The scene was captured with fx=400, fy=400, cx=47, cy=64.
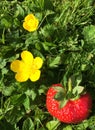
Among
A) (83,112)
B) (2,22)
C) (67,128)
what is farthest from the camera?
(2,22)

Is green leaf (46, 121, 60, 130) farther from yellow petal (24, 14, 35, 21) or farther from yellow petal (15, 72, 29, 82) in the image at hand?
yellow petal (24, 14, 35, 21)

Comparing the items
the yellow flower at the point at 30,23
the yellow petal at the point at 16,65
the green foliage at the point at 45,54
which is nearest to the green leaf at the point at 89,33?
the green foliage at the point at 45,54

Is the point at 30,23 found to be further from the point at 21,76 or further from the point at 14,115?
the point at 14,115

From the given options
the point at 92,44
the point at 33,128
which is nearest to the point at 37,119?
the point at 33,128

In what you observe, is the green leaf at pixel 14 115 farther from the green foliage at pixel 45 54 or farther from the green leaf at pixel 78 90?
the green leaf at pixel 78 90

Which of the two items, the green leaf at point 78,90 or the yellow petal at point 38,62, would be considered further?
the yellow petal at point 38,62

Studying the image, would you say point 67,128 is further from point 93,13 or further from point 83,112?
point 93,13

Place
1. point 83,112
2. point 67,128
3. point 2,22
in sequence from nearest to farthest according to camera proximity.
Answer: point 83,112 → point 67,128 → point 2,22

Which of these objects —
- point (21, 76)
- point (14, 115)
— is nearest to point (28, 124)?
point (14, 115)
